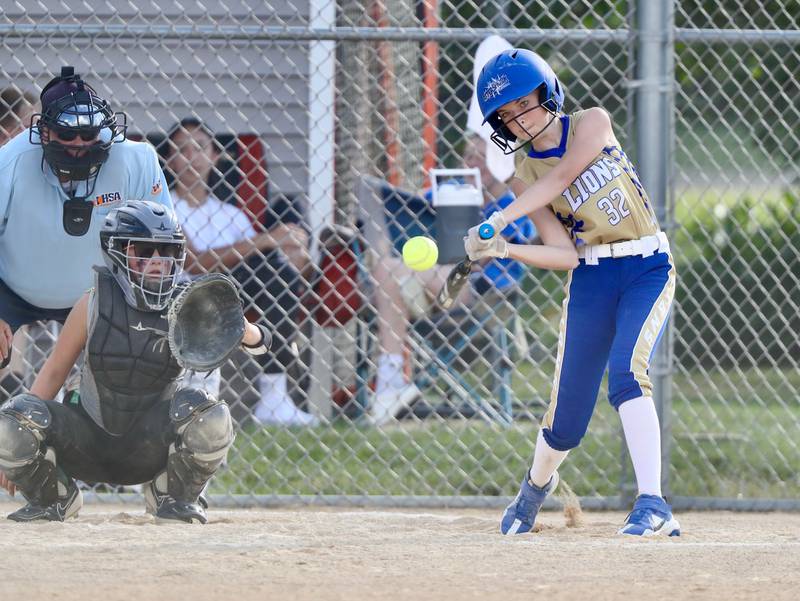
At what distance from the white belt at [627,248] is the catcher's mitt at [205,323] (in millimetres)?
1179

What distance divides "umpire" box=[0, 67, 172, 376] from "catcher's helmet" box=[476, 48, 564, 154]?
4.16ft

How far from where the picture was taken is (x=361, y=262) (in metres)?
6.83

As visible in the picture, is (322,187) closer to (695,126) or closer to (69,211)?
(69,211)

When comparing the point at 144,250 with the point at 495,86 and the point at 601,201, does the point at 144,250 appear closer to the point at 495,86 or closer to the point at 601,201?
the point at 495,86

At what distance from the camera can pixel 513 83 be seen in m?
4.14

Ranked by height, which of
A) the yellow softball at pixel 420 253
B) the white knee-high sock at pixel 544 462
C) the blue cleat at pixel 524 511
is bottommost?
the blue cleat at pixel 524 511

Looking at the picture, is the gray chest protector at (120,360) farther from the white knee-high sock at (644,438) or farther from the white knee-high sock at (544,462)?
the white knee-high sock at (644,438)

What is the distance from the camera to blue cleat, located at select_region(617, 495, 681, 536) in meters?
4.11

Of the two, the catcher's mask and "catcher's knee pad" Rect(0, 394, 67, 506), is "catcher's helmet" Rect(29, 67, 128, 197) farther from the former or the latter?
"catcher's knee pad" Rect(0, 394, 67, 506)

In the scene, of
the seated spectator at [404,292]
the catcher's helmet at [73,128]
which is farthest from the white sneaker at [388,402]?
the catcher's helmet at [73,128]

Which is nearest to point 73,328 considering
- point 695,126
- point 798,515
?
point 798,515

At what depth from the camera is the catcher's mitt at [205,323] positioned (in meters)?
4.18

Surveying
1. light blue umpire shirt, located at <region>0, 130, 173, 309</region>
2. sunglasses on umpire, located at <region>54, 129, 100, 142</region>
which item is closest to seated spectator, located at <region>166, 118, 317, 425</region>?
light blue umpire shirt, located at <region>0, 130, 173, 309</region>

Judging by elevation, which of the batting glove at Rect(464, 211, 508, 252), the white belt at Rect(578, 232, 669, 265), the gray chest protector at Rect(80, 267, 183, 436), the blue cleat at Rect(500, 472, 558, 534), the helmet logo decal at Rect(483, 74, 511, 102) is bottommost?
the blue cleat at Rect(500, 472, 558, 534)
